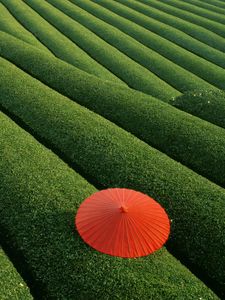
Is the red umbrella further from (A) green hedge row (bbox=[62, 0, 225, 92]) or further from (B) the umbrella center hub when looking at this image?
(A) green hedge row (bbox=[62, 0, 225, 92])

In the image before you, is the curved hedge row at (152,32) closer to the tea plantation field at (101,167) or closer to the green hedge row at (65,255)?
the tea plantation field at (101,167)

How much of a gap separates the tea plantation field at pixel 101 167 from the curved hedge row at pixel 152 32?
5.34 m

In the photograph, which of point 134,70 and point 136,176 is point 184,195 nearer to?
point 136,176

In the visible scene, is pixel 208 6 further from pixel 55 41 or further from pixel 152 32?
pixel 55 41

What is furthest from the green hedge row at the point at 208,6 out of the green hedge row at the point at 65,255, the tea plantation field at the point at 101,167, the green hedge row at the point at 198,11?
the green hedge row at the point at 65,255

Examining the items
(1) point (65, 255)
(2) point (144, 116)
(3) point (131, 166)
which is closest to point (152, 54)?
(2) point (144, 116)

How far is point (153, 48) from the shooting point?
124 ft

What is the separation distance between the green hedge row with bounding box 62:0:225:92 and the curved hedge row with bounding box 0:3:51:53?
7088 millimetres

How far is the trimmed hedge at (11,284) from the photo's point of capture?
34.3 feet

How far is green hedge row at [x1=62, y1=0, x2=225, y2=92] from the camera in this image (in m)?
31.8

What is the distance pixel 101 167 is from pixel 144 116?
199 inches

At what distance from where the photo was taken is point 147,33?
40.7m

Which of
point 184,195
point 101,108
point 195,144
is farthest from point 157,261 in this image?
point 101,108

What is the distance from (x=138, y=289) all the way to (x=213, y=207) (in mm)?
4543
